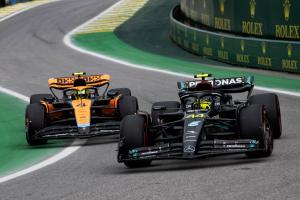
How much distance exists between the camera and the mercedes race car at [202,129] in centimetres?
1266

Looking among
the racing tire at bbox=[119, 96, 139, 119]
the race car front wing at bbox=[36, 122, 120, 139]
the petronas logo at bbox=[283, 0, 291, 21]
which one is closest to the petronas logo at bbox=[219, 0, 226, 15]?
the petronas logo at bbox=[283, 0, 291, 21]

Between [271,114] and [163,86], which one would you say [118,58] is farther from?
[271,114]

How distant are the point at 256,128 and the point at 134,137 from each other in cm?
170

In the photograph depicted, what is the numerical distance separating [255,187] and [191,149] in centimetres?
229

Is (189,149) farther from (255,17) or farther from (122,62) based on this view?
(122,62)

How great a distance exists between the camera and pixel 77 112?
16.8 metres

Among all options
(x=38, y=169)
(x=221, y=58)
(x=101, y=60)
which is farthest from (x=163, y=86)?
(x=38, y=169)

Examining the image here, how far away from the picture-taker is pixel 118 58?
109ft

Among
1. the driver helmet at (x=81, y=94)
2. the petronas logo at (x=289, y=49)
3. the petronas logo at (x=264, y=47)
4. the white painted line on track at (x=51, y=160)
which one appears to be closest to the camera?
the white painted line on track at (x=51, y=160)

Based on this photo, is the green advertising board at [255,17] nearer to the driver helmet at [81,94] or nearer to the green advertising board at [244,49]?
the green advertising board at [244,49]

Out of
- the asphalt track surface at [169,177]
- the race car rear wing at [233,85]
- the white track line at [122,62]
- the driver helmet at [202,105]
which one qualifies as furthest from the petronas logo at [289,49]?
the driver helmet at [202,105]

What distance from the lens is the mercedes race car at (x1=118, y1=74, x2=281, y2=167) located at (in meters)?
12.7

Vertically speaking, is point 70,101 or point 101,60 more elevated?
point 70,101

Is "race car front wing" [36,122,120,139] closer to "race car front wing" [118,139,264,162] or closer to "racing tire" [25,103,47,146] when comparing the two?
"racing tire" [25,103,47,146]
